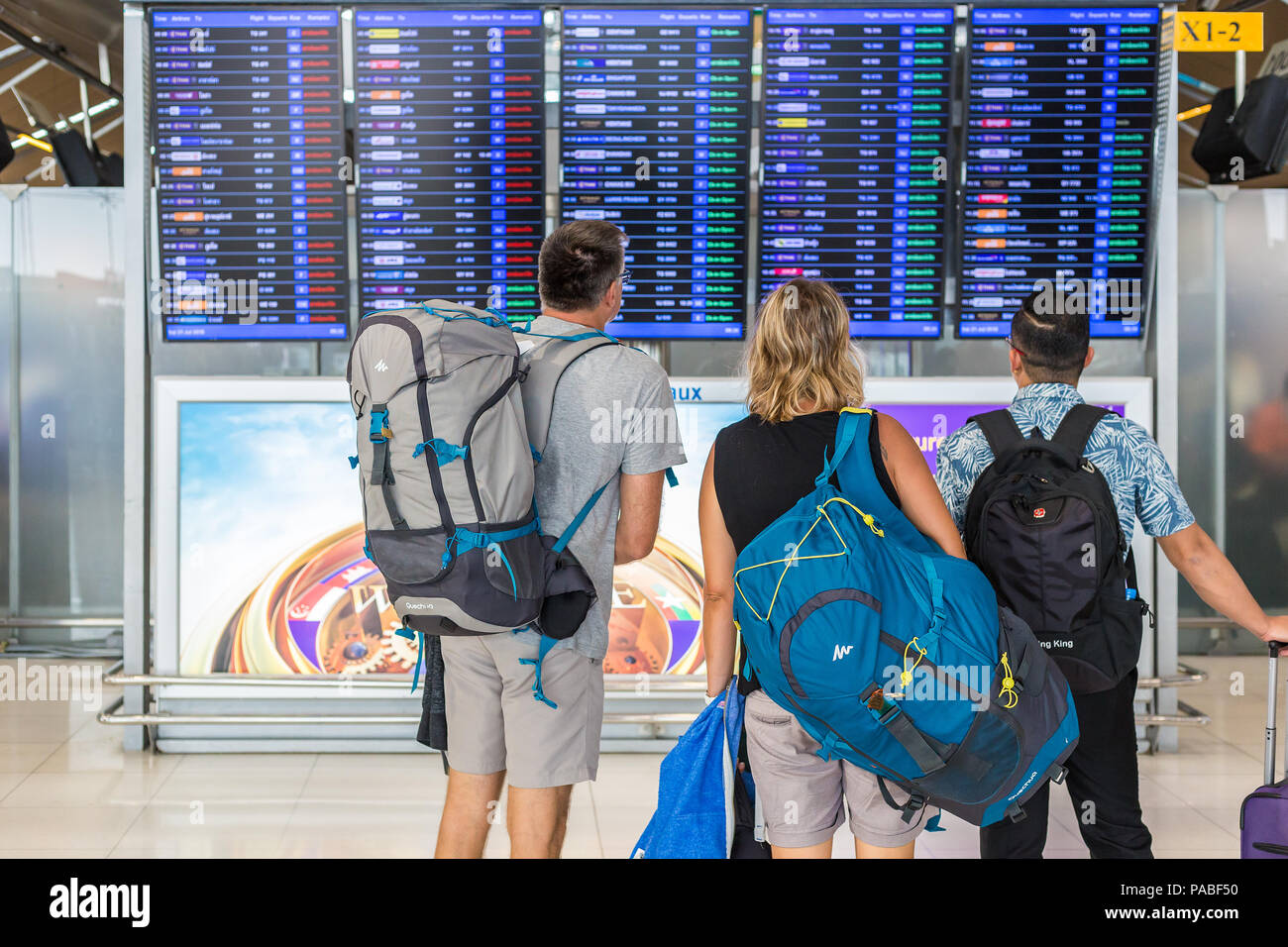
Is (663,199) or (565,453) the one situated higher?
(663,199)

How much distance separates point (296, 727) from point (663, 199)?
8.04ft

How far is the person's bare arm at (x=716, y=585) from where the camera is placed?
2.14 meters

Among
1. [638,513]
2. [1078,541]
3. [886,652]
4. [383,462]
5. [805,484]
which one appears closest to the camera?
[886,652]

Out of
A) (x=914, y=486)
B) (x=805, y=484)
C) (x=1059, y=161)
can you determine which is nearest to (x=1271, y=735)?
(x=914, y=486)

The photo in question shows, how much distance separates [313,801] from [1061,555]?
8.68 feet

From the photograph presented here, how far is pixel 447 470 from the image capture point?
2123 mm

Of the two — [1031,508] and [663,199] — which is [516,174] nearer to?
[663,199]

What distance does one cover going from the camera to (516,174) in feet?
14.1

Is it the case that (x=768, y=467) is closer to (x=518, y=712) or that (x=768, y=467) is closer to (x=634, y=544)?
(x=634, y=544)

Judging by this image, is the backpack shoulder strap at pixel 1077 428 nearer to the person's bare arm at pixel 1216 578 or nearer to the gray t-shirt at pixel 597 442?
the person's bare arm at pixel 1216 578

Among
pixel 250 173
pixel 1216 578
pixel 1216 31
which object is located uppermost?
pixel 1216 31

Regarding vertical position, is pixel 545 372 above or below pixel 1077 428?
above

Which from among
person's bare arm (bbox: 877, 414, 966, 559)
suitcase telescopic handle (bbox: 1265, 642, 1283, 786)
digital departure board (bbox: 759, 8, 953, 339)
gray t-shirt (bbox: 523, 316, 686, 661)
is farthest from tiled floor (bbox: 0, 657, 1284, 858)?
digital departure board (bbox: 759, 8, 953, 339)

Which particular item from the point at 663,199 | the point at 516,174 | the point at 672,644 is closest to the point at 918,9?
the point at 663,199
